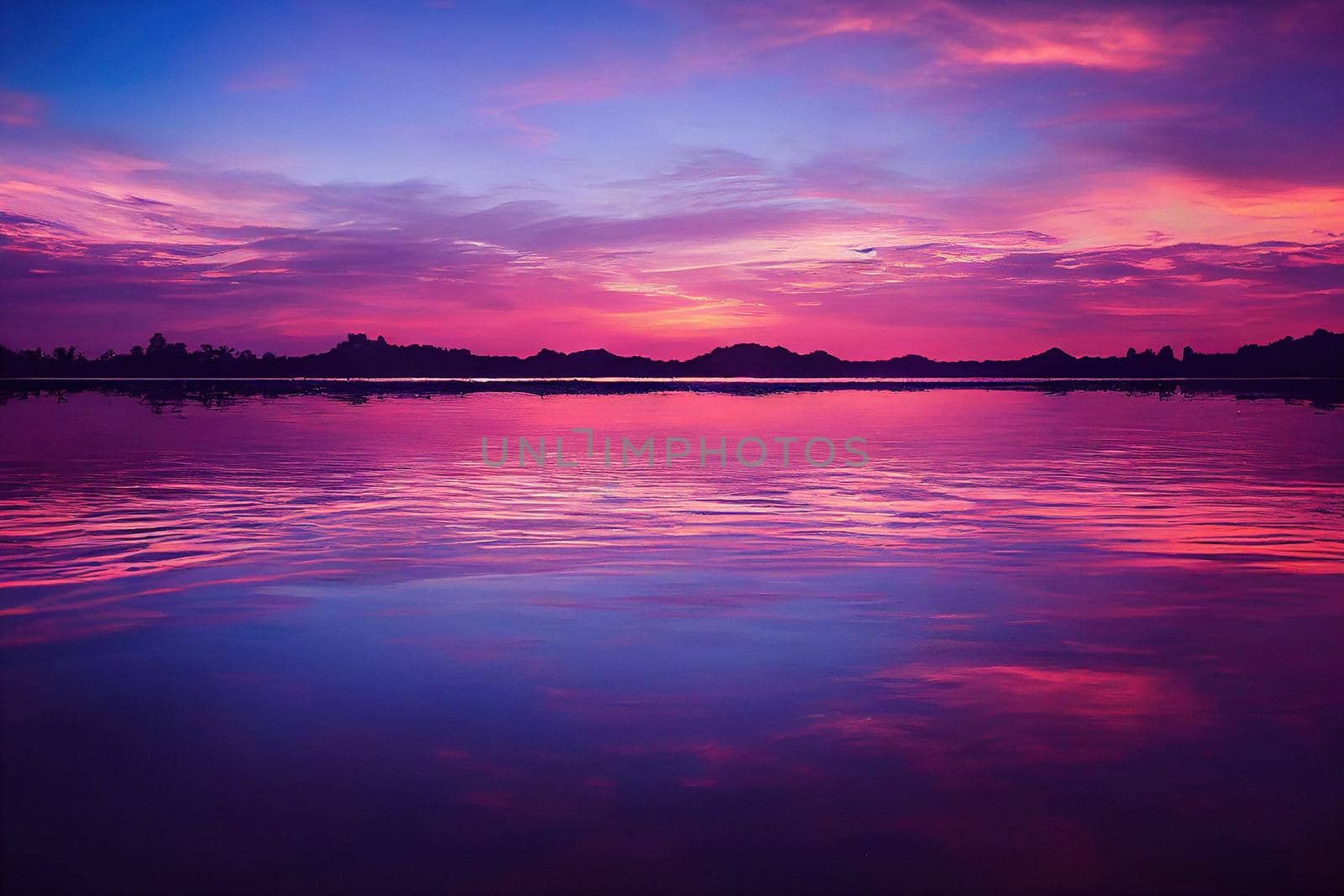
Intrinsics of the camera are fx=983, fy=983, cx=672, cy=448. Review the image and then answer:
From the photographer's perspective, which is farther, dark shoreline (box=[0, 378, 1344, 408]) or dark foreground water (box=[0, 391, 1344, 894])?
dark shoreline (box=[0, 378, 1344, 408])

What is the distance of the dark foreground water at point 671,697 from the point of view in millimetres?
5172

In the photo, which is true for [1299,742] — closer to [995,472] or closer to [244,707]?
[244,707]

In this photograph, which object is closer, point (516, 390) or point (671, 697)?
point (671, 697)

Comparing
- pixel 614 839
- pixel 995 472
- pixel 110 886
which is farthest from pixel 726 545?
pixel 995 472

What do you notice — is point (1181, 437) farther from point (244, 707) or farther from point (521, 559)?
point (244, 707)

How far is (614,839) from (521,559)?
7.52 meters

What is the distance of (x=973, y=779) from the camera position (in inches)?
236

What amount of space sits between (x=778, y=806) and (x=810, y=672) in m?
2.40

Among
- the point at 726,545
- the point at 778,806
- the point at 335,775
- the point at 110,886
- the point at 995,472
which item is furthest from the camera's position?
the point at 995,472

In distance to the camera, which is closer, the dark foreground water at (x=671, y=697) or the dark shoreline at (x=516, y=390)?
the dark foreground water at (x=671, y=697)

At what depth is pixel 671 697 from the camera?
745cm

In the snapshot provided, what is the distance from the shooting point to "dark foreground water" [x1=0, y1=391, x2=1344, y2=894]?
5.17 metres

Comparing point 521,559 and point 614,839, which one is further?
point 521,559

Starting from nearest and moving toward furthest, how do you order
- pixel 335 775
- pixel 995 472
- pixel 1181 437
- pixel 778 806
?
pixel 778 806 < pixel 335 775 < pixel 995 472 < pixel 1181 437
